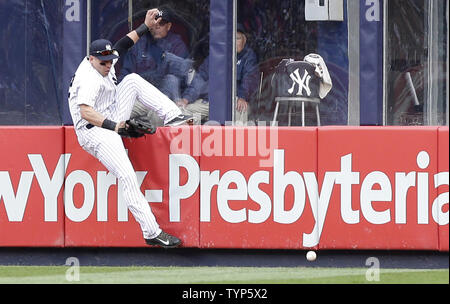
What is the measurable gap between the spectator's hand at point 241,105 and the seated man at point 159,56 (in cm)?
65

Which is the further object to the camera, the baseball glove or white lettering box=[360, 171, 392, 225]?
white lettering box=[360, 171, 392, 225]

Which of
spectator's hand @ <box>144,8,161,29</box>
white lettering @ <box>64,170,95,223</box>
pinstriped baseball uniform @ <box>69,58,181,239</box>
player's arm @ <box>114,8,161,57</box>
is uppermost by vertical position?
spectator's hand @ <box>144,8,161,29</box>

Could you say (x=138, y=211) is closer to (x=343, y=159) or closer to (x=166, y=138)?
(x=166, y=138)

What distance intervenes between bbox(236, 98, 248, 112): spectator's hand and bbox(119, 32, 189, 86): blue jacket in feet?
2.50

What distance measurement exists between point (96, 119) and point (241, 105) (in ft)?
8.91

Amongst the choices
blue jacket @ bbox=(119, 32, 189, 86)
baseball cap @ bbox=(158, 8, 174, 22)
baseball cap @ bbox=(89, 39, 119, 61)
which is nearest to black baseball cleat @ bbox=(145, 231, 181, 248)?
baseball cap @ bbox=(89, 39, 119, 61)

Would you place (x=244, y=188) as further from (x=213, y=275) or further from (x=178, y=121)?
(x=213, y=275)

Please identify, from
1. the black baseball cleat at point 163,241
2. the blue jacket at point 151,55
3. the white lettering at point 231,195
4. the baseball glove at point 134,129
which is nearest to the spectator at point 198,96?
the blue jacket at point 151,55

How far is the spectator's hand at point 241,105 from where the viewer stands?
39.7ft

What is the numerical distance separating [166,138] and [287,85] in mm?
2407

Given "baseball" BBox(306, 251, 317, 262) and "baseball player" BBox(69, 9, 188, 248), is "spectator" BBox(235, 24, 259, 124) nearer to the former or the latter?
"baseball player" BBox(69, 9, 188, 248)

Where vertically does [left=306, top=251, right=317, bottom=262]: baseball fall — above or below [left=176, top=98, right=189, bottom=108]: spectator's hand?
below

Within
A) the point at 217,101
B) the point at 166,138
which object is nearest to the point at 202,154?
the point at 166,138

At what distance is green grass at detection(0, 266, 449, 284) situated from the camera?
29.2 ft
